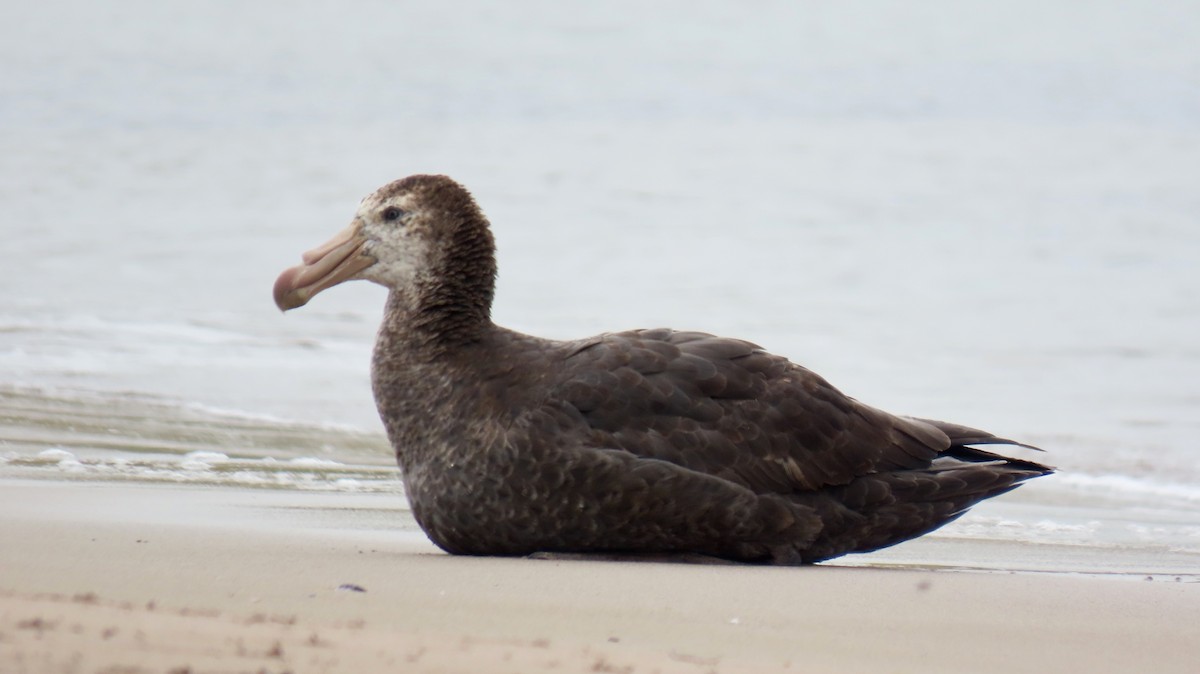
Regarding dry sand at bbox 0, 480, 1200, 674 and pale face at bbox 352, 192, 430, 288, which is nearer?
dry sand at bbox 0, 480, 1200, 674

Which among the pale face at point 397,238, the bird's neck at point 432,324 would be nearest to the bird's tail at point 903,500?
the bird's neck at point 432,324

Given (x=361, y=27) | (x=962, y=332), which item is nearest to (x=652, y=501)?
(x=962, y=332)

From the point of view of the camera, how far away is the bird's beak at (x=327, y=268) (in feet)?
19.9

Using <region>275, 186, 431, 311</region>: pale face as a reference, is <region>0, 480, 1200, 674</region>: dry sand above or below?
below

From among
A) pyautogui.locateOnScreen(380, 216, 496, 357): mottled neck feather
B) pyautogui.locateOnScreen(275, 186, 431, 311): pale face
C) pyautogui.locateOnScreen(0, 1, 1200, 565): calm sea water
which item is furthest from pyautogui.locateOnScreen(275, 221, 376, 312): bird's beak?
pyautogui.locateOnScreen(0, 1, 1200, 565): calm sea water

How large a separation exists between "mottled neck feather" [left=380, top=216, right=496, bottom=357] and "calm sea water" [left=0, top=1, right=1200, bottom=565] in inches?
77.8

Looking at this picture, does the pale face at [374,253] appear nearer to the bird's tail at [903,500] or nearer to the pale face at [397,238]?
the pale face at [397,238]

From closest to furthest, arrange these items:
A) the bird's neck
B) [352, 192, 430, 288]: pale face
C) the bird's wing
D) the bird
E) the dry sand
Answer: the dry sand < the bird < the bird's wing < the bird's neck < [352, 192, 430, 288]: pale face

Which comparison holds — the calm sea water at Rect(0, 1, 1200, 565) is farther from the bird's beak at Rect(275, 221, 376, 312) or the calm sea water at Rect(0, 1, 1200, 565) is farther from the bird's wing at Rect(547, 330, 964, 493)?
the bird's beak at Rect(275, 221, 376, 312)

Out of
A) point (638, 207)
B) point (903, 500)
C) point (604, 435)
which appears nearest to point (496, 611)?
point (604, 435)

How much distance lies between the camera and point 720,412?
18.9 ft

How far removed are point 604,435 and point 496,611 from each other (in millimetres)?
1356

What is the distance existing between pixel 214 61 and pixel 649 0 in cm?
1112

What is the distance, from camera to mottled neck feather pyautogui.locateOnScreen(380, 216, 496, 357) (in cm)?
589
